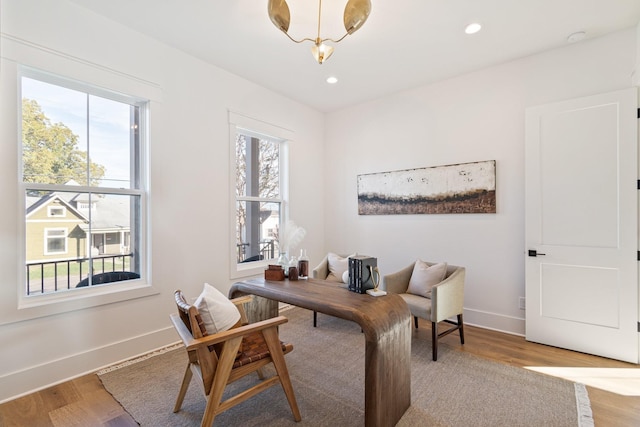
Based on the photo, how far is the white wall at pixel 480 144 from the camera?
9.39ft

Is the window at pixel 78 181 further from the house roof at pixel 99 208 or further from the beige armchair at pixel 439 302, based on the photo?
the beige armchair at pixel 439 302

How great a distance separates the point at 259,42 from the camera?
112 inches

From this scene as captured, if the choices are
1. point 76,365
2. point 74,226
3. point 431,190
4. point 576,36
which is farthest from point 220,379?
point 576,36

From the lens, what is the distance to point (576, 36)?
8.88 ft

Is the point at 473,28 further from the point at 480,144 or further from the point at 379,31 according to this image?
the point at 480,144

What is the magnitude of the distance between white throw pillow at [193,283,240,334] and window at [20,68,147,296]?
59.4 inches

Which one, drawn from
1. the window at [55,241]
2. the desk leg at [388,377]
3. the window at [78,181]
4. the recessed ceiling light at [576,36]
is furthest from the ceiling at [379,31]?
the desk leg at [388,377]

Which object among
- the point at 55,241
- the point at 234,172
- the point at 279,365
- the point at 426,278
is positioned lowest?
the point at 279,365

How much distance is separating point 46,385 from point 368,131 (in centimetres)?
431

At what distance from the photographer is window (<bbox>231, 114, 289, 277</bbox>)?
3584 millimetres

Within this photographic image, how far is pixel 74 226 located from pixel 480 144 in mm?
4144

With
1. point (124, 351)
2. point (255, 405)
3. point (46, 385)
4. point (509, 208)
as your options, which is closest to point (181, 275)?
point (124, 351)

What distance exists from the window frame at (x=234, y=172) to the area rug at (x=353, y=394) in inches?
44.5

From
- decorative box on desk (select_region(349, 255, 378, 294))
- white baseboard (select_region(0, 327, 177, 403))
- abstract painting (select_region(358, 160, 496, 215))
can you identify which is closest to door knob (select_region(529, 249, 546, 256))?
abstract painting (select_region(358, 160, 496, 215))
